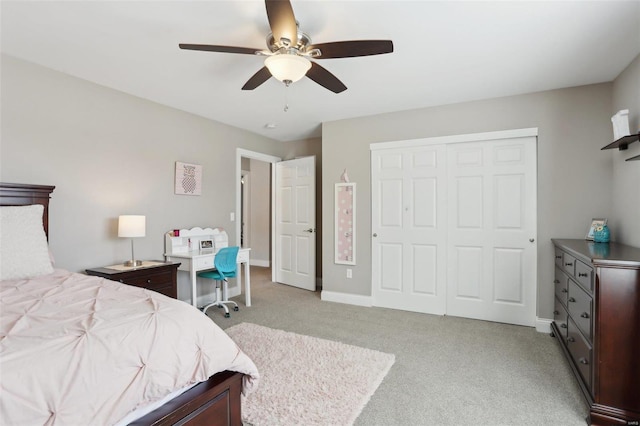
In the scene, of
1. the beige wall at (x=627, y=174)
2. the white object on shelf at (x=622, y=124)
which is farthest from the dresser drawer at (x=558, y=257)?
the white object on shelf at (x=622, y=124)

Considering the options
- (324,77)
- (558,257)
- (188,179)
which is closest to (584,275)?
(558,257)

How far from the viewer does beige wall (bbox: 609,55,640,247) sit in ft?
8.35

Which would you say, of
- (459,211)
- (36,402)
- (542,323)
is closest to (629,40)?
(459,211)

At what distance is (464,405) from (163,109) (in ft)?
13.3

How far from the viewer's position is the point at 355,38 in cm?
233

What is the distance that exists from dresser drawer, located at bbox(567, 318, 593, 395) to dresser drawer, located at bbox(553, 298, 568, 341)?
17 centimetres

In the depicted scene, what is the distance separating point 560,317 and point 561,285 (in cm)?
31

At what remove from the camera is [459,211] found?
12.2 feet

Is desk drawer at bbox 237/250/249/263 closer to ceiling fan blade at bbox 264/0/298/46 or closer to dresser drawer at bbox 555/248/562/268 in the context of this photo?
ceiling fan blade at bbox 264/0/298/46

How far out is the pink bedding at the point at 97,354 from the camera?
95 centimetres

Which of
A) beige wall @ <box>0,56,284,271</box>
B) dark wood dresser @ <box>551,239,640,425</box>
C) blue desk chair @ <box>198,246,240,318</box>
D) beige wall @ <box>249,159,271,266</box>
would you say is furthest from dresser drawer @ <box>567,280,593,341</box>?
beige wall @ <box>249,159,271,266</box>

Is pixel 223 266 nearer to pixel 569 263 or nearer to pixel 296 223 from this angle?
pixel 296 223

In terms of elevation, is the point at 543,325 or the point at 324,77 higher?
the point at 324,77

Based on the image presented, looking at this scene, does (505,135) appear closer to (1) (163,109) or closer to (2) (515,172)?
(2) (515,172)
